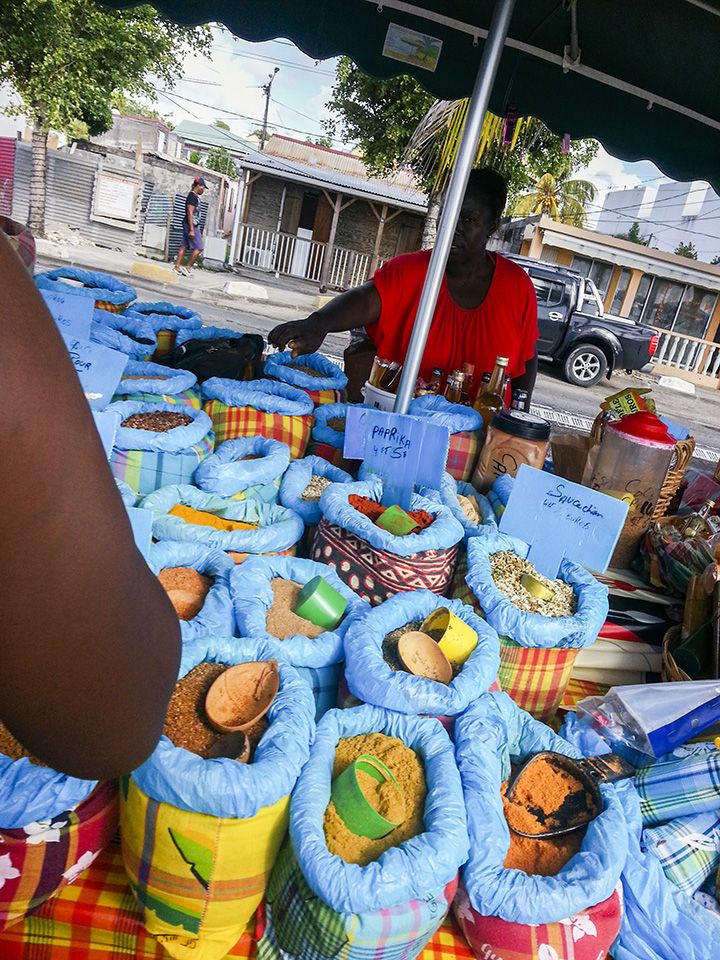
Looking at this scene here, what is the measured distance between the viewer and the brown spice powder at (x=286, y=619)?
3.87 ft

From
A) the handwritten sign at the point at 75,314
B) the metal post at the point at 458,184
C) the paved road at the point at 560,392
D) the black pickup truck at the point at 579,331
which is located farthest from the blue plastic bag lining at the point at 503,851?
the black pickup truck at the point at 579,331

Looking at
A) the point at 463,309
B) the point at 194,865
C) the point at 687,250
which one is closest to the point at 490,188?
the point at 463,309

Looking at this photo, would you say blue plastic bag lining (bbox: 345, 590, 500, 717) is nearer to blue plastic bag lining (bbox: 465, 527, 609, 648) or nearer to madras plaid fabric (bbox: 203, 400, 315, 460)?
blue plastic bag lining (bbox: 465, 527, 609, 648)

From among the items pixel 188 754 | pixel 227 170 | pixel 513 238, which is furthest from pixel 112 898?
pixel 227 170

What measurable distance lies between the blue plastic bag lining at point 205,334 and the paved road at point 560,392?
20.6 ft

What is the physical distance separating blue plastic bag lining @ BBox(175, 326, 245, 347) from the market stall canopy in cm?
112

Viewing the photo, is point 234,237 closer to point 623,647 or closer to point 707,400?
point 707,400

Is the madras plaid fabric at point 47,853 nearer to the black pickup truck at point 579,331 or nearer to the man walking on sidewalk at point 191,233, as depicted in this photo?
the black pickup truck at point 579,331

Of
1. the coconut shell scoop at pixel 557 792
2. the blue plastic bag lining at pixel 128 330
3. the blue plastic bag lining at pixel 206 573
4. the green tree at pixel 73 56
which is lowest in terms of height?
the coconut shell scoop at pixel 557 792

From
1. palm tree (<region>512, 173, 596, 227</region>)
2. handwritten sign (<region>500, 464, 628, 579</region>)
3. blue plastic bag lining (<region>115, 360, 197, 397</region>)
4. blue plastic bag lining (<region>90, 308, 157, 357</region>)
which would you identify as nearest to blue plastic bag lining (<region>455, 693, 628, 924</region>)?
handwritten sign (<region>500, 464, 628, 579</region>)

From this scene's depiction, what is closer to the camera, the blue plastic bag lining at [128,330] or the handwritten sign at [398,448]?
the handwritten sign at [398,448]

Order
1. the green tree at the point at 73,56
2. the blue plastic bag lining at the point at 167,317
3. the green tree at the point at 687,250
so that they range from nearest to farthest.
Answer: the blue plastic bag lining at the point at 167,317 → the green tree at the point at 73,56 → the green tree at the point at 687,250

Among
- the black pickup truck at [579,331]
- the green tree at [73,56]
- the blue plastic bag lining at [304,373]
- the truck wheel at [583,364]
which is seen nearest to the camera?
the blue plastic bag lining at [304,373]

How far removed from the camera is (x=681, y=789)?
110cm
